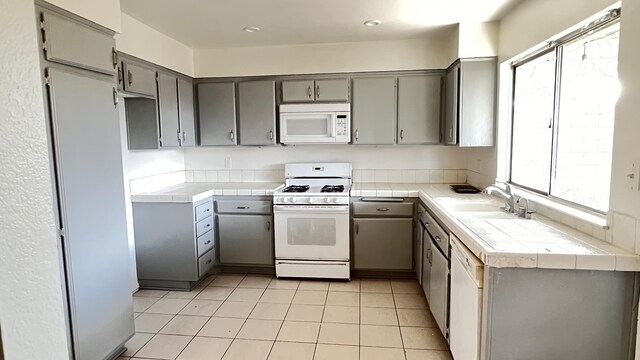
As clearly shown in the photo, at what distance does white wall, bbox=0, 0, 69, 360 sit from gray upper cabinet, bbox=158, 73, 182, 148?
276 cm

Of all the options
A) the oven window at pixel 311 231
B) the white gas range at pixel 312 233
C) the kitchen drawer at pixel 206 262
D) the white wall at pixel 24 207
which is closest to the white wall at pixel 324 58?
the white gas range at pixel 312 233

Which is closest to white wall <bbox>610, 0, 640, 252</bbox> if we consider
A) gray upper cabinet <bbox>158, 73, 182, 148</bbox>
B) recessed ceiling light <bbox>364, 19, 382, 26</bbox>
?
recessed ceiling light <bbox>364, 19, 382, 26</bbox>

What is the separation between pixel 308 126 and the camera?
3627 millimetres

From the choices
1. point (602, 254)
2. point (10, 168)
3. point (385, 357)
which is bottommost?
point (385, 357)

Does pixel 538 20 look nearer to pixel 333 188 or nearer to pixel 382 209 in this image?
pixel 382 209

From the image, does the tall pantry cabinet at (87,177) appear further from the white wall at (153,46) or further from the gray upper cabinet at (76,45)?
the white wall at (153,46)

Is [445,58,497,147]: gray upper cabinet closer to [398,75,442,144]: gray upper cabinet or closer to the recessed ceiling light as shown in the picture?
[398,75,442,144]: gray upper cabinet

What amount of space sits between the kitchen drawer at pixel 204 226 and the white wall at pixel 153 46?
4.81 feet

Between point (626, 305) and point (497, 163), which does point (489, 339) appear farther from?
point (497, 163)

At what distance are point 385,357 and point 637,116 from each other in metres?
1.80

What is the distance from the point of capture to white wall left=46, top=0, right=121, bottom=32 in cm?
182

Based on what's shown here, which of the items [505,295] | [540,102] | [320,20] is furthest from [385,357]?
[320,20]

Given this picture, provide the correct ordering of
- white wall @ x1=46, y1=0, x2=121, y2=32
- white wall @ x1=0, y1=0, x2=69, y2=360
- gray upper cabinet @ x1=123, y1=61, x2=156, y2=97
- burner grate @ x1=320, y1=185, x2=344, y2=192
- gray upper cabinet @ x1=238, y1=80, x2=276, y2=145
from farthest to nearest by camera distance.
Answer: gray upper cabinet @ x1=238, y1=80, x2=276, y2=145, burner grate @ x1=320, y1=185, x2=344, y2=192, gray upper cabinet @ x1=123, y1=61, x2=156, y2=97, white wall @ x1=46, y1=0, x2=121, y2=32, white wall @ x1=0, y1=0, x2=69, y2=360

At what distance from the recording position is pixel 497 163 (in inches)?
118
